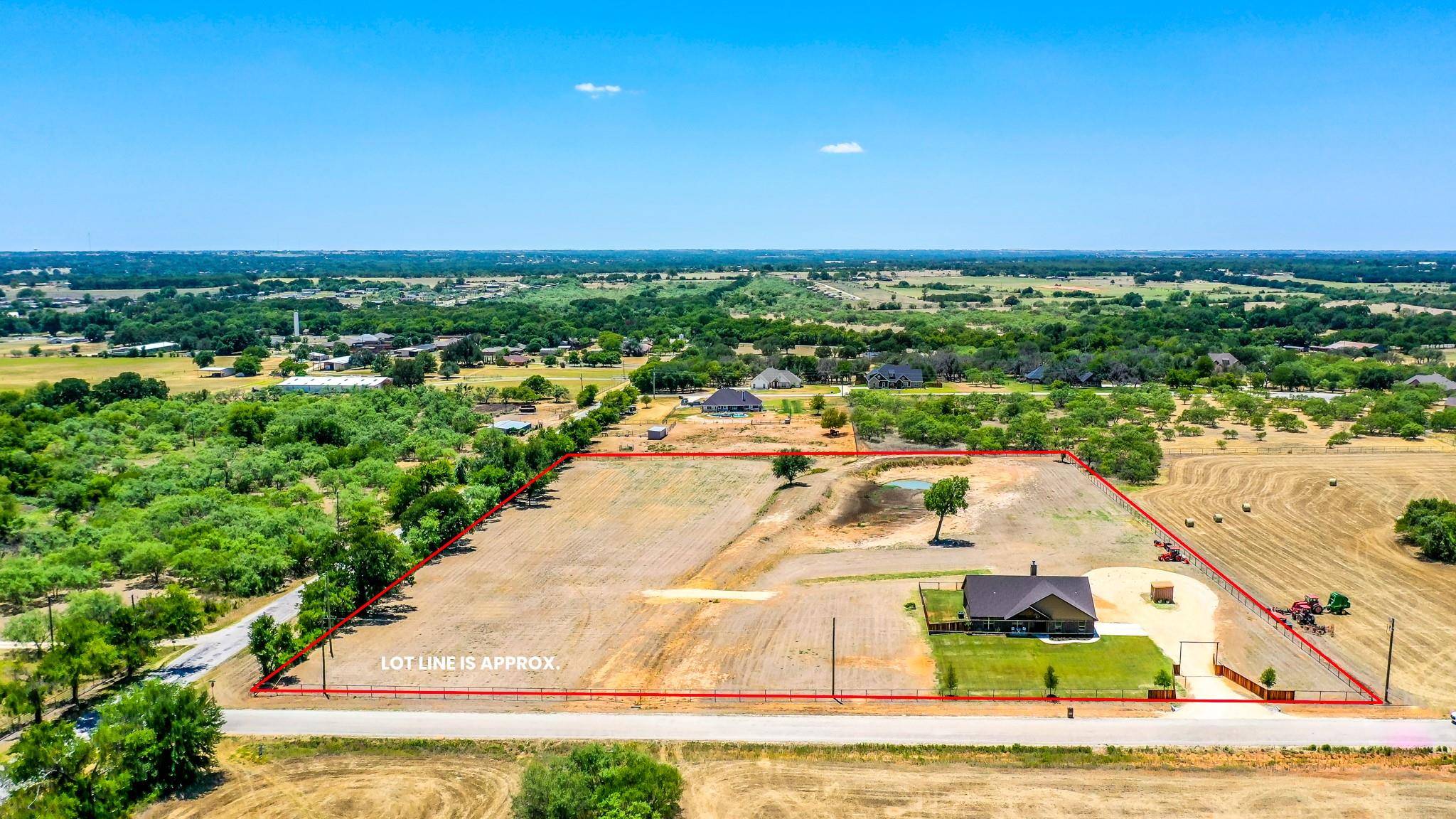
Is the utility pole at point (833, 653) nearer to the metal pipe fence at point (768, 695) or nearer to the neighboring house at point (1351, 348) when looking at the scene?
the metal pipe fence at point (768, 695)

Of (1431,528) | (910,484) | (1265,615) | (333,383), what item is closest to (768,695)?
(1265,615)

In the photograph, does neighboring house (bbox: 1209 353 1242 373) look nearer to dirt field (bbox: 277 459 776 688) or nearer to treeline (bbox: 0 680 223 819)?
dirt field (bbox: 277 459 776 688)

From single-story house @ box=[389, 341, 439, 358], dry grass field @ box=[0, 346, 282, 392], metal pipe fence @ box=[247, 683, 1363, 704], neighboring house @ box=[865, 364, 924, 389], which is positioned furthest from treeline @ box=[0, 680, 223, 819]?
single-story house @ box=[389, 341, 439, 358]

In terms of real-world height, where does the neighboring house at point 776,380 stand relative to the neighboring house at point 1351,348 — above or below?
below

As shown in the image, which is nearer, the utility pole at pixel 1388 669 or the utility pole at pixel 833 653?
the utility pole at pixel 1388 669

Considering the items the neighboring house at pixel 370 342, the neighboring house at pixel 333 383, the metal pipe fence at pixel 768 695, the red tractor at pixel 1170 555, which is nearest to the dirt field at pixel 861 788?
the metal pipe fence at pixel 768 695

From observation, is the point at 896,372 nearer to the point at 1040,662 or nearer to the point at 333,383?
the point at 333,383
